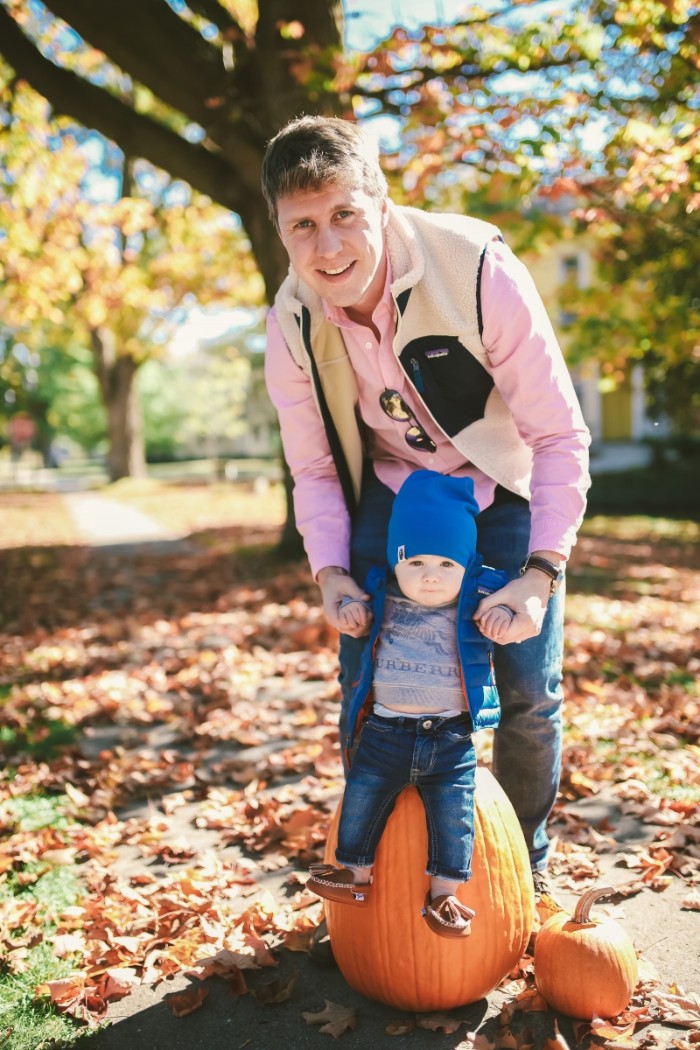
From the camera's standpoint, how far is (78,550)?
13.1 metres

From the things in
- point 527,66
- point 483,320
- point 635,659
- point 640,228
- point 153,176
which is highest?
point 153,176

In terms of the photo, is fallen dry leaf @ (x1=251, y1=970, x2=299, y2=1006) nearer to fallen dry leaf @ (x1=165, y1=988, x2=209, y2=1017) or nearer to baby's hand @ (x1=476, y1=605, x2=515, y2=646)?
fallen dry leaf @ (x1=165, y1=988, x2=209, y2=1017)

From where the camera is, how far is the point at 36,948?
2930 millimetres

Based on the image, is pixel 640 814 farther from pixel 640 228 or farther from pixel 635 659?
pixel 640 228

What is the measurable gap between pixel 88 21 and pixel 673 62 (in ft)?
16.1

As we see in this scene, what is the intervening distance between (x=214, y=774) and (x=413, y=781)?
2294mm

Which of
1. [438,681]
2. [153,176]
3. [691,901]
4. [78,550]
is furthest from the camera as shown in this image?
[153,176]

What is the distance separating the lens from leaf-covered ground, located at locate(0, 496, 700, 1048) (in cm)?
289

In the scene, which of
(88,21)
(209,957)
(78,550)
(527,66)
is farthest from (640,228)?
(78,550)

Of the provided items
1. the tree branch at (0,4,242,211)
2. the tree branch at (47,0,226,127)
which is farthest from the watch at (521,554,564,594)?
the tree branch at (0,4,242,211)

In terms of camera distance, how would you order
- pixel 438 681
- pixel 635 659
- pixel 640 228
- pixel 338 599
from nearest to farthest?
1. pixel 438 681
2. pixel 338 599
3. pixel 635 659
4. pixel 640 228

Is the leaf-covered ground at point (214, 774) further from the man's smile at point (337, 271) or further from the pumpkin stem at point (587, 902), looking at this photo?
the man's smile at point (337, 271)

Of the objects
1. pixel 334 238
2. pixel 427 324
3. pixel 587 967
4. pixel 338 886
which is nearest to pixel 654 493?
pixel 427 324

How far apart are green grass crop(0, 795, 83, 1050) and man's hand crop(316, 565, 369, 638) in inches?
55.6
